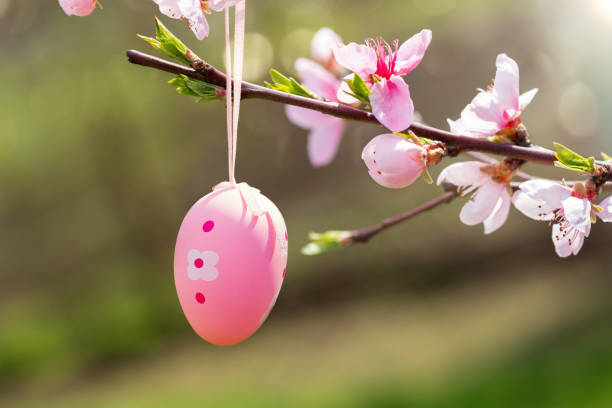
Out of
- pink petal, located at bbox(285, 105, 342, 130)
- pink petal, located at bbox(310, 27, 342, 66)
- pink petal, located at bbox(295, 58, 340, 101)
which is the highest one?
pink petal, located at bbox(310, 27, 342, 66)

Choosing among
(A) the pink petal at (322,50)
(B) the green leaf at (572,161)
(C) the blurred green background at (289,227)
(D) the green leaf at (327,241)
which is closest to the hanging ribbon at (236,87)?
(D) the green leaf at (327,241)

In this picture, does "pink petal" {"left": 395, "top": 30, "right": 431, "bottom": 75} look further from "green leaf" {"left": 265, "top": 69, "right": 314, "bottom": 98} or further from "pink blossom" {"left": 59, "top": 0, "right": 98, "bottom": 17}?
"pink blossom" {"left": 59, "top": 0, "right": 98, "bottom": 17}

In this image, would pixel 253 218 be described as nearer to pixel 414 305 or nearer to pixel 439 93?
pixel 414 305

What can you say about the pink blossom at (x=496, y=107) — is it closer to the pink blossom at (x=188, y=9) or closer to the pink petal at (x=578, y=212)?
the pink petal at (x=578, y=212)

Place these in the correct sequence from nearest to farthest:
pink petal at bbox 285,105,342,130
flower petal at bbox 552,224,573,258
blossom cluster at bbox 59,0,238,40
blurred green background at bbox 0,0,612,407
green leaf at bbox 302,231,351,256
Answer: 1. blossom cluster at bbox 59,0,238,40
2. flower petal at bbox 552,224,573,258
3. green leaf at bbox 302,231,351,256
4. pink petal at bbox 285,105,342,130
5. blurred green background at bbox 0,0,612,407

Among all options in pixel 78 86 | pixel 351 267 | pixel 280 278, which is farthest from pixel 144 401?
pixel 280 278

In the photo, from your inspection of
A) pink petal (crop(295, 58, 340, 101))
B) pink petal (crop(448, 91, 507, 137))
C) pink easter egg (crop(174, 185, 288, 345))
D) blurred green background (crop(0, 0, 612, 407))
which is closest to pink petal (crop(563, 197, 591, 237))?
pink petal (crop(448, 91, 507, 137))

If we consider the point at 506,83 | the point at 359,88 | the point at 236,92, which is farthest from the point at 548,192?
the point at 236,92
